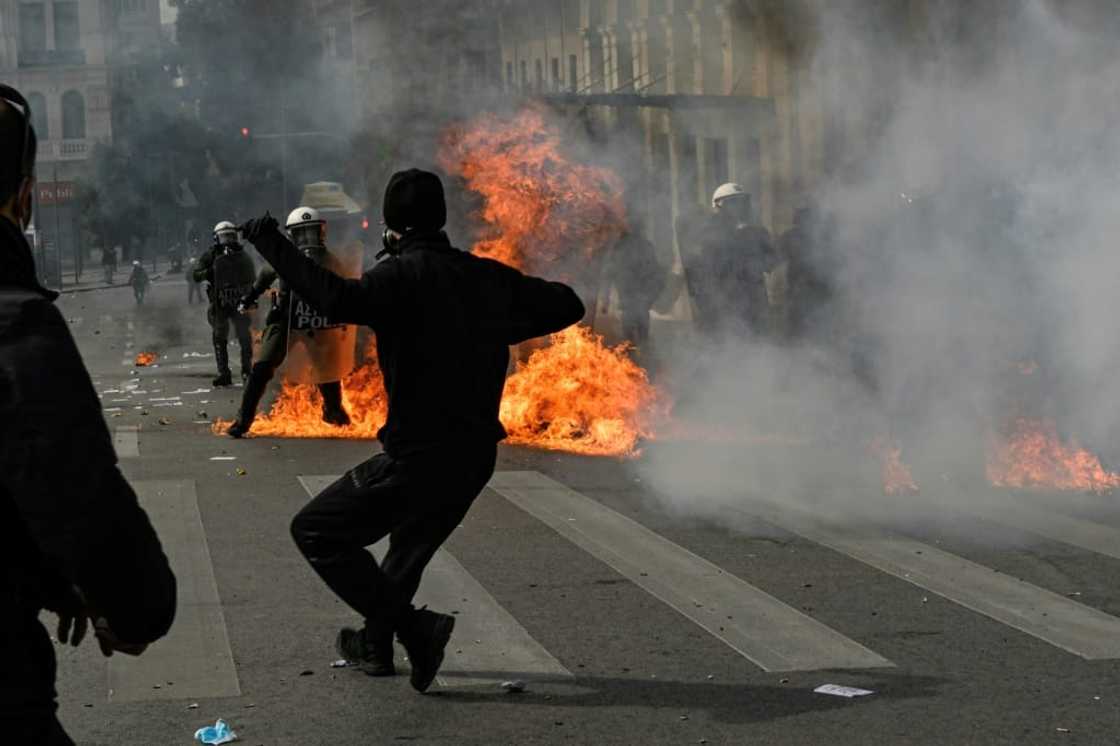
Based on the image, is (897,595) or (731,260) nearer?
(897,595)

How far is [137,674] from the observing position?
21.2 feet

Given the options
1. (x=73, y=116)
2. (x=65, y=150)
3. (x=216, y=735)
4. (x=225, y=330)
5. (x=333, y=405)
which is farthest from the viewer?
(x=65, y=150)

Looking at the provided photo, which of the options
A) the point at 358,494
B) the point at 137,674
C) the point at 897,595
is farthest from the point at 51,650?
the point at 897,595

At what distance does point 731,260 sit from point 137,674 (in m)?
9.26

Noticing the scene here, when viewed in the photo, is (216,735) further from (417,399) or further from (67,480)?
(67,480)

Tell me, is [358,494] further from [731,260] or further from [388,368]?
[731,260]

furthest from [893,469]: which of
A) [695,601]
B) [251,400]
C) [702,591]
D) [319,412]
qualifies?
[319,412]

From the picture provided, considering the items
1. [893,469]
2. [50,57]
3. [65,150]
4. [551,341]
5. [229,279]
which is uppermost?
[50,57]

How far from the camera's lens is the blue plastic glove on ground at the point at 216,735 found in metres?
5.57

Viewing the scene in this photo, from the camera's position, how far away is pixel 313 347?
1437cm

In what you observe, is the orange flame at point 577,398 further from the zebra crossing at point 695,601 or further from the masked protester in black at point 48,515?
the masked protester in black at point 48,515

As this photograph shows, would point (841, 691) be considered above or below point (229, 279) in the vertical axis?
below

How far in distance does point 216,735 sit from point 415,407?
115 centimetres

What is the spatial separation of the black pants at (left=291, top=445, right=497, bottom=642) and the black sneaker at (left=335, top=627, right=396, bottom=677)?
277mm
